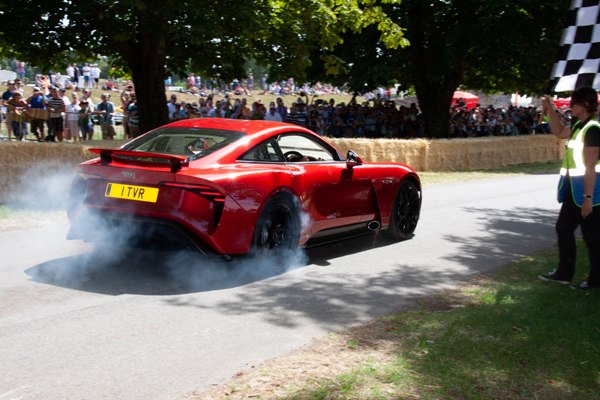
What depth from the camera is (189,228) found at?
19.9 ft

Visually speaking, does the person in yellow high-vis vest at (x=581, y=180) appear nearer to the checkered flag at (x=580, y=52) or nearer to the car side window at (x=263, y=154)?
the checkered flag at (x=580, y=52)

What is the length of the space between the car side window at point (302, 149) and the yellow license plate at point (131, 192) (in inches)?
70.0

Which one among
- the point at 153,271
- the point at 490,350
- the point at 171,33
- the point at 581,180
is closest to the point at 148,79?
the point at 171,33

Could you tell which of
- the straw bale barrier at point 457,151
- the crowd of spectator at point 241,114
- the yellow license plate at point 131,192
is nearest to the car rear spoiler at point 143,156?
the yellow license plate at point 131,192

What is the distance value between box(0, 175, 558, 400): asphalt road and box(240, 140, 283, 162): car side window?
102 cm

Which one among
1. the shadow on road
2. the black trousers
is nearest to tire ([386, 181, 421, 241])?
the shadow on road

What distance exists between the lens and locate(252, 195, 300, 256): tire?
6562 mm

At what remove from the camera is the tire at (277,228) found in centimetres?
656

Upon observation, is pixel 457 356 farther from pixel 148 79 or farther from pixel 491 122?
pixel 491 122


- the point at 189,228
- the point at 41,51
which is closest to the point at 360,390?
the point at 189,228

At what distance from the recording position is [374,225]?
8.31 m

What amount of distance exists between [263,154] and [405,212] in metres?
2.61

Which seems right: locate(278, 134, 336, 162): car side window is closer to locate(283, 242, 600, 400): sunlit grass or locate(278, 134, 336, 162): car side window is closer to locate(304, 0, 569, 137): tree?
locate(283, 242, 600, 400): sunlit grass

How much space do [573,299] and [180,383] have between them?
12.0 ft
